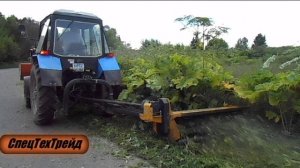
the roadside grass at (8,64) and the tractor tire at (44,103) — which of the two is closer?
the tractor tire at (44,103)

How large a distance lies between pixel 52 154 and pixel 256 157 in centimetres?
278

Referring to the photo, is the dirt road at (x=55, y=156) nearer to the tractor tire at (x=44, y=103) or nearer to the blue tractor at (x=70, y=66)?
the tractor tire at (x=44, y=103)

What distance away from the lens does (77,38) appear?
8.09 m

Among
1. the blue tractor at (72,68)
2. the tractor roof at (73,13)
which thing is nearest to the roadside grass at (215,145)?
the blue tractor at (72,68)

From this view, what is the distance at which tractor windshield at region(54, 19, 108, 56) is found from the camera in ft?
25.9

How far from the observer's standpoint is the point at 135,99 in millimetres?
7551

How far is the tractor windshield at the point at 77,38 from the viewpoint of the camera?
25.9 feet

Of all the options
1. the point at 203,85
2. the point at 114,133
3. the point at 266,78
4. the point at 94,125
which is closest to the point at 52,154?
the point at 114,133

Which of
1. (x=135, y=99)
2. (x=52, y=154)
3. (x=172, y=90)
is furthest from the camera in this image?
(x=135, y=99)

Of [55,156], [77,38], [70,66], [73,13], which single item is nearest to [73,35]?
[77,38]

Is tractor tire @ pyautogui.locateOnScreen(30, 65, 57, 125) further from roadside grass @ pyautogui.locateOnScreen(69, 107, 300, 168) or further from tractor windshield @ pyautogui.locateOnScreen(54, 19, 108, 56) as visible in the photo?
roadside grass @ pyautogui.locateOnScreen(69, 107, 300, 168)

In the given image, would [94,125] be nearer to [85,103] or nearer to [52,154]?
[85,103]

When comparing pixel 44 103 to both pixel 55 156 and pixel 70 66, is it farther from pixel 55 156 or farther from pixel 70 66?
pixel 55 156

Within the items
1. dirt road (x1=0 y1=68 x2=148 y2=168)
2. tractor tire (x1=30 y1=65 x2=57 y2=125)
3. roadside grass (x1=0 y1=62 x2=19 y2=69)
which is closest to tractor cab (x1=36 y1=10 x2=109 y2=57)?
tractor tire (x1=30 y1=65 x2=57 y2=125)
